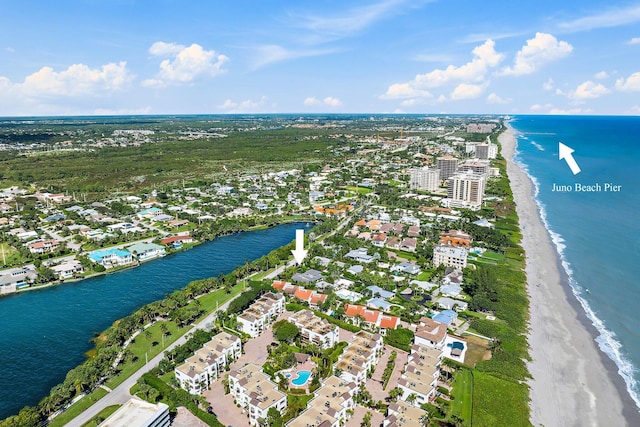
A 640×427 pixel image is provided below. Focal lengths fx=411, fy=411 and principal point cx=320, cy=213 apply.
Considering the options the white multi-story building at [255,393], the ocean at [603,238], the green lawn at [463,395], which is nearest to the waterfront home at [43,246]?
the white multi-story building at [255,393]

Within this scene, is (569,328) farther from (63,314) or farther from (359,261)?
(63,314)

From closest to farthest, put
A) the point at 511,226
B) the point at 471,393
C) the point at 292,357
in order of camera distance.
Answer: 1. the point at 471,393
2. the point at 292,357
3. the point at 511,226

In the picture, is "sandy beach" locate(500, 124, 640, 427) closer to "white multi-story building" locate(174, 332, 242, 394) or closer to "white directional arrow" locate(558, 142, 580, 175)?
"white directional arrow" locate(558, 142, 580, 175)

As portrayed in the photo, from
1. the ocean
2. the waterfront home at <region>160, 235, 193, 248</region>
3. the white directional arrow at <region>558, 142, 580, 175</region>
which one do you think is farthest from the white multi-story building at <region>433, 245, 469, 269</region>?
the waterfront home at <region>160, 235, 193, 248</region>

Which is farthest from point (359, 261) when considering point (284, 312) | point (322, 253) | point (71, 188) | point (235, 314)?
point (71, 188)

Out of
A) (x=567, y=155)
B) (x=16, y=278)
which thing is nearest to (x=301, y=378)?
(x=16, y=278)

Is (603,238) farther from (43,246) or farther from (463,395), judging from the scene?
(43,246)

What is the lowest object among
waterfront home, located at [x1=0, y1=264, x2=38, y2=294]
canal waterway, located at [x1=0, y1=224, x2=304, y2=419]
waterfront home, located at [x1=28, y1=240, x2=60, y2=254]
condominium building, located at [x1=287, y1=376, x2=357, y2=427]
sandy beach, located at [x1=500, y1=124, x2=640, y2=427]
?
sandy beach, located at [x1=500, y1=124, x2=640, y2=427]
